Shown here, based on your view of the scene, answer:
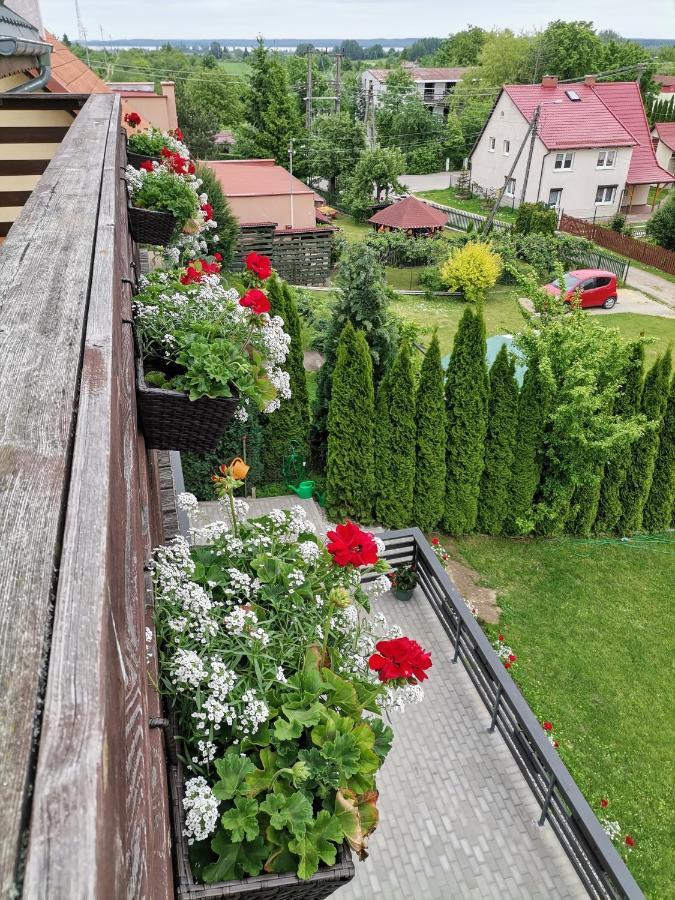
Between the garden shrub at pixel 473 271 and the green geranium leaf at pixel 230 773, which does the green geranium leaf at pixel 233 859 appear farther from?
the garden shrub at pixel 473 271

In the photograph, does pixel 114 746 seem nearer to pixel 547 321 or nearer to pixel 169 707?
pixel 169 707

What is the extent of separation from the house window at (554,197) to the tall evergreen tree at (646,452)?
914 inches

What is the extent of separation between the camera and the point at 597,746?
22.2ft

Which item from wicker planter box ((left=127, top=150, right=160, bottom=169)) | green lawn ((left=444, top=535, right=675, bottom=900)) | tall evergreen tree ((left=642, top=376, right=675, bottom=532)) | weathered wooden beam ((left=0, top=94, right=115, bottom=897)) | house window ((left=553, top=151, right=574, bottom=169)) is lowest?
green lawn ((left=444, top=535, right=675, bottom=900))

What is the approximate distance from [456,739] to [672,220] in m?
24.9

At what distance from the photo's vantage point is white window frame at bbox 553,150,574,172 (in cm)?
→ 2894

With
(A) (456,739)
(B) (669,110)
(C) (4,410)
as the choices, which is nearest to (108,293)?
(C) (4,410)

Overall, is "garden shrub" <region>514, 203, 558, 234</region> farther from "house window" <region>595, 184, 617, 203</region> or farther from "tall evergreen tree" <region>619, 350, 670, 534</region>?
"tall evergreen tree" <region>619, 350, 670, 534</region>

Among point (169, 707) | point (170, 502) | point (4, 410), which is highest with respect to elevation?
point (4, 410)

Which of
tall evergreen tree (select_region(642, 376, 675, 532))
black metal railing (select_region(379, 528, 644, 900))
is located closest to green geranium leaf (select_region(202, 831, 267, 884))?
black metal railing (select_region(379, 528, 644, 900))

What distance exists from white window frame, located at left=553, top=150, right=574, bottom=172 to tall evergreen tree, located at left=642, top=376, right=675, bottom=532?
2322 centimetres

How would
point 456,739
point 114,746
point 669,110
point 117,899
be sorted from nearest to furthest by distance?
point 117,899 < point 114,746 < point 456,739 < point 669,110

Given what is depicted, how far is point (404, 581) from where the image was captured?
7.74 metres

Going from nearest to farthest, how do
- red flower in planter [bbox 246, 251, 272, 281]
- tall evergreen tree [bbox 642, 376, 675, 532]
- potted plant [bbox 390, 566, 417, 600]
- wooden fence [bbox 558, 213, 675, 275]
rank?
1. red flower in planter [bbox 246, 251, 272, 281]
2. potted plant [bbox 390, 566, 417, 600]
3. tall evergreen tree [bbox 642, 376, 675, 532]
4. wooden fence [bbox 558, 213, 675, 275]
